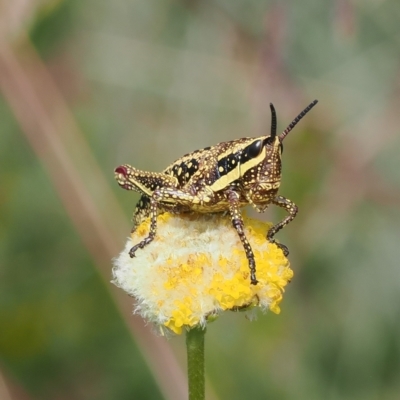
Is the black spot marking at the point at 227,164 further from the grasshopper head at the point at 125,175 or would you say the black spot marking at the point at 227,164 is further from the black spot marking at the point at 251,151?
the grasshopper head at the point at 125,175

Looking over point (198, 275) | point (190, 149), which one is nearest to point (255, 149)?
point (198, 275)

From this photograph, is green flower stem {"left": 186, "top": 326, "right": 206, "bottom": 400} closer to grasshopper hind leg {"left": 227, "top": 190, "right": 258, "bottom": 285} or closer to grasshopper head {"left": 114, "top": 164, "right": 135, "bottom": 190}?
grasshopper hind leg {"left": 227, "top": 190, "right": 258, "bottom": 285}

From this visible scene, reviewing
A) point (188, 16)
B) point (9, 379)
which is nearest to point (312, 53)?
point (188, 16)

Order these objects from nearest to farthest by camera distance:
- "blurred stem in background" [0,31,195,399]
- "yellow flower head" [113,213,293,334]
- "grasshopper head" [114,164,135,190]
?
"yellow flower head" [113,213,293,334] → "grasshopper head" [114,164,135,190] → "blurred stem in background" [0,31,195,399]

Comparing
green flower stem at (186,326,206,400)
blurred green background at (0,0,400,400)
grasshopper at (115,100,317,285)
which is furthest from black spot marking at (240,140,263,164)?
blurred green background at (0,0,400,400)

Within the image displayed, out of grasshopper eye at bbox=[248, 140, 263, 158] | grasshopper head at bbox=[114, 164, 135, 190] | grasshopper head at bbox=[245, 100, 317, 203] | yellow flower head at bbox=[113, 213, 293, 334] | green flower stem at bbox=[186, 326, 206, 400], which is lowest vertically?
green flower stem at bbox=[186, 326, 206, 400]

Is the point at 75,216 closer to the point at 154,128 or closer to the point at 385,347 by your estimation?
the point at 154,128
